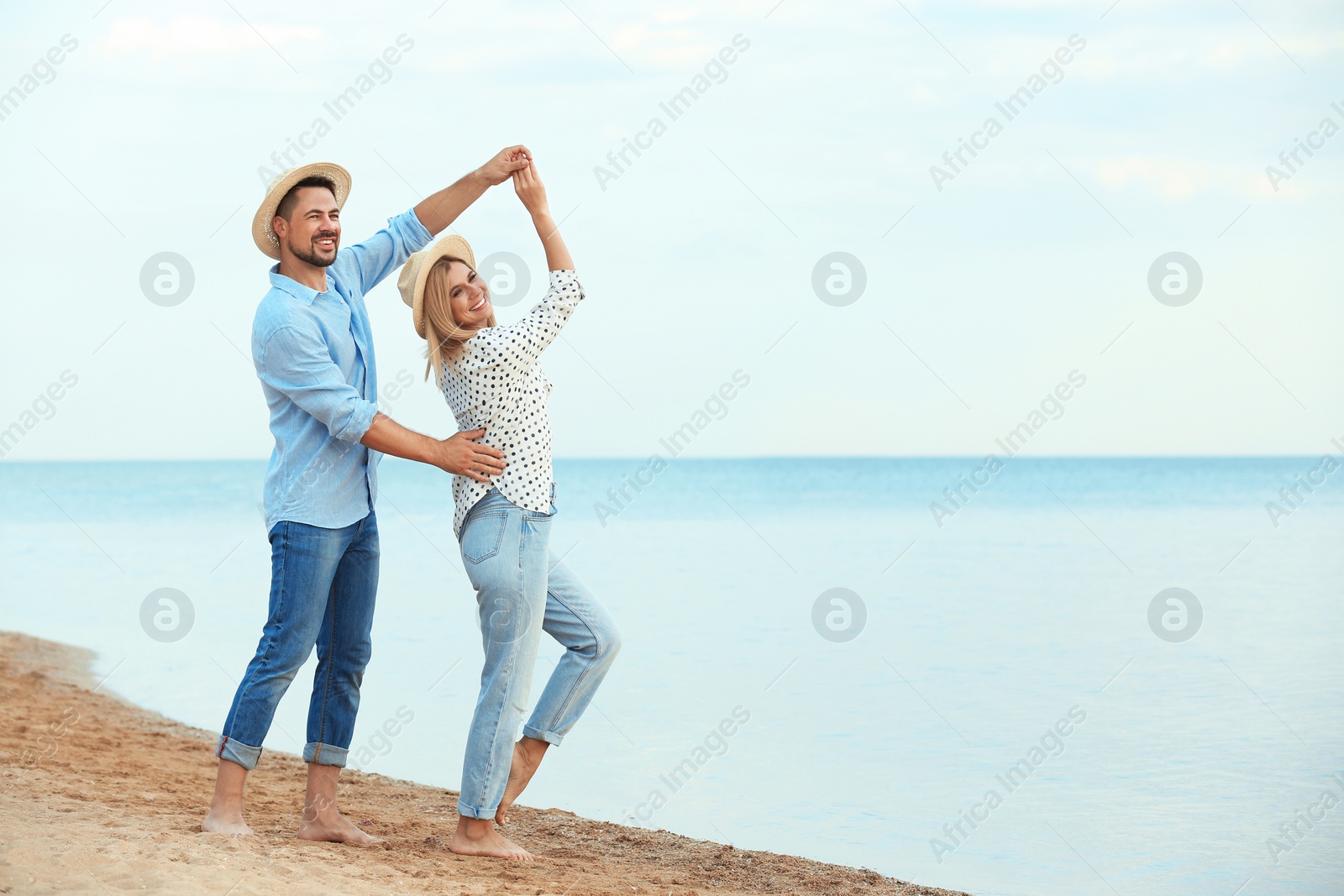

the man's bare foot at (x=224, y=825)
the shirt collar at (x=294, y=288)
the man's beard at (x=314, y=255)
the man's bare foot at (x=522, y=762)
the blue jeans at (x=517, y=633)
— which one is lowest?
the man's bare foot at (x=224, y=825)

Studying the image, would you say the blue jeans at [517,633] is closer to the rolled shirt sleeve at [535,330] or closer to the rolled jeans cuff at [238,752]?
the rolled shirt sleeve at [535,330]

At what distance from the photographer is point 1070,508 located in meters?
28.9

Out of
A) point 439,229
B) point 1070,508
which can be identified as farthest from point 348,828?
point 1070,508

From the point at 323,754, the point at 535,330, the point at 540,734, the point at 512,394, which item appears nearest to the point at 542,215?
the point at 535,330

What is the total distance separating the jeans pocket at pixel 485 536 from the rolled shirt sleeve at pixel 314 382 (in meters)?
0.42

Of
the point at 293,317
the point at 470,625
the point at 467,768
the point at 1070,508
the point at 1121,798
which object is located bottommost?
the point at 470,625

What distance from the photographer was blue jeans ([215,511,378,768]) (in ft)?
10.8

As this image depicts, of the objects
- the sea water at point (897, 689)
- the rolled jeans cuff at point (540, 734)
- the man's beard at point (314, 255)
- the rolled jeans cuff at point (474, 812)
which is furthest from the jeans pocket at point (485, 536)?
the sea water at point (897, 689)

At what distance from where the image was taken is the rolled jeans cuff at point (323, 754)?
3553mm

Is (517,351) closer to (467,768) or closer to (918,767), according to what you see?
(467,768)

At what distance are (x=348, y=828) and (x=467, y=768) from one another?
20.1 inches

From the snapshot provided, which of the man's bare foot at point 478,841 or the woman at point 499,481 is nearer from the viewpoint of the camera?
the woman at point 499,481

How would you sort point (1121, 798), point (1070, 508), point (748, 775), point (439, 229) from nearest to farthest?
point (439, 229) → point (1121, 798) → point (748, 775) → point (1070, 508)

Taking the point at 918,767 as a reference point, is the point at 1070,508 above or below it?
above
